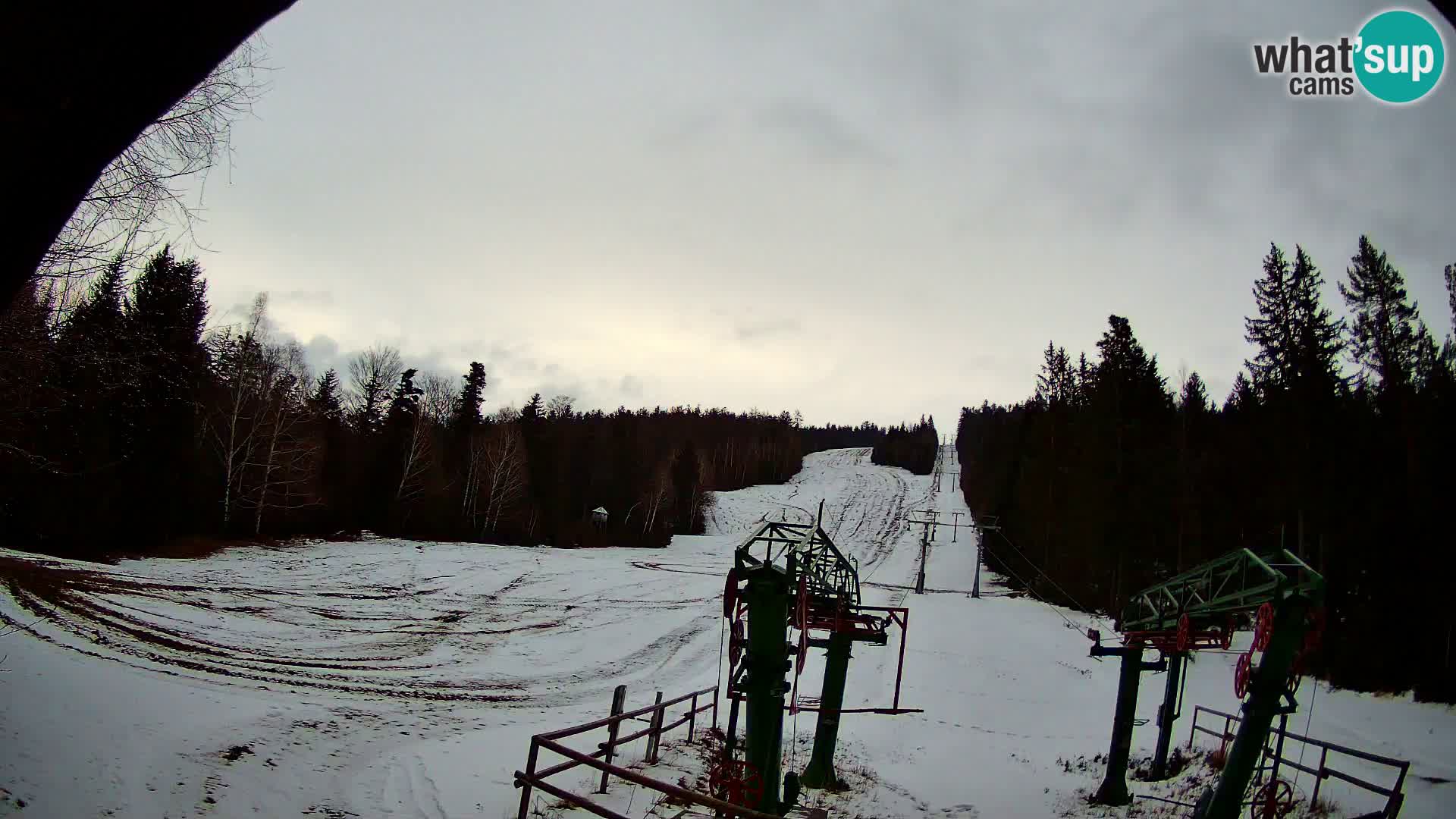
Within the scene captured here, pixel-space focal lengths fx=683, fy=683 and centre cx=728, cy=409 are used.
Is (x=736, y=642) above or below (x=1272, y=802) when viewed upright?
above

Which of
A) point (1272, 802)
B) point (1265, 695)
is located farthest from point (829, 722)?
point (1265, 695)

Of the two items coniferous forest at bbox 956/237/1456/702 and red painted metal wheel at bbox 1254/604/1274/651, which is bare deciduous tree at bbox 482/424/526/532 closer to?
coniferous forest at bbox 956/237/1456/702

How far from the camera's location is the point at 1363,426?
967 inches

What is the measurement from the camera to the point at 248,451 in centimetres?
3834

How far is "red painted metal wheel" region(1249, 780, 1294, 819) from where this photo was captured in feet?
39.3

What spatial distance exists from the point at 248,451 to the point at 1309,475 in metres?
49.7

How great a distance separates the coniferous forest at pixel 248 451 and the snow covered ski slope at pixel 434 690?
14.0 feet

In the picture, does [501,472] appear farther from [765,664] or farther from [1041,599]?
[765,664]

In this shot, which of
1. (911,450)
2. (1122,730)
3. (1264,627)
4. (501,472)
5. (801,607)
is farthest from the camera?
(911,450)

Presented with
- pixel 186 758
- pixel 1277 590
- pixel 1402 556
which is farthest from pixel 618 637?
pixel 1402 556

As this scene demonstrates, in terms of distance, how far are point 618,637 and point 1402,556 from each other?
2756 cm

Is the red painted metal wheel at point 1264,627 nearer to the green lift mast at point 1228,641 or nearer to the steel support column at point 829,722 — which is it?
the green lift mast at point 1228,641

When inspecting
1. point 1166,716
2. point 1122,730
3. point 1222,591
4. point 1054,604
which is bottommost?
point 1054,604

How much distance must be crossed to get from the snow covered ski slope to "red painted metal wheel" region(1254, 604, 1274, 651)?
5759 millimetres
